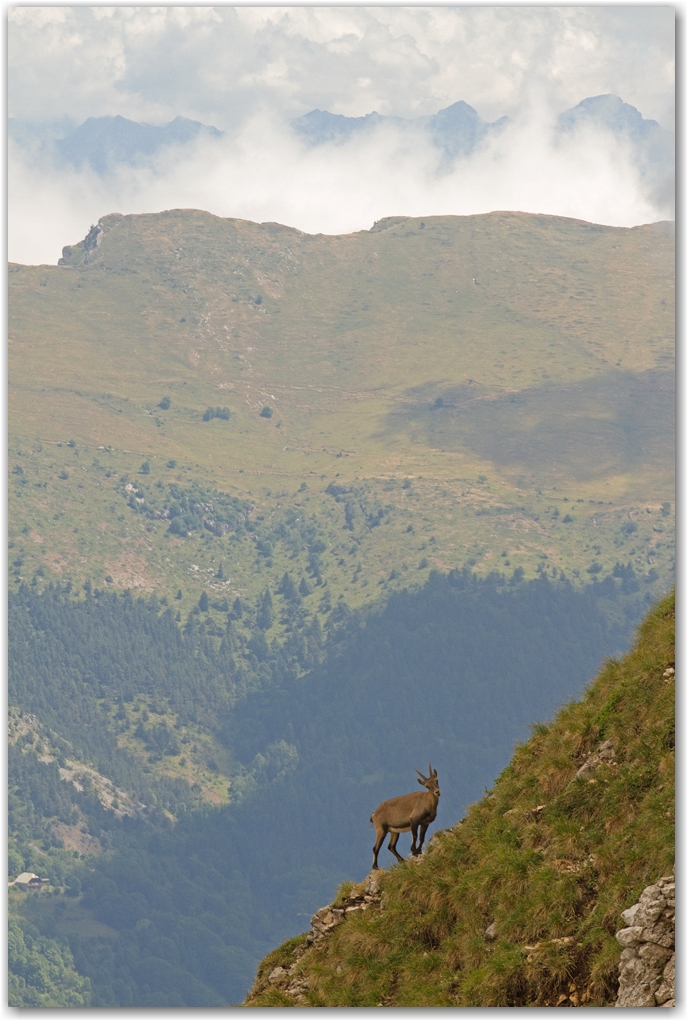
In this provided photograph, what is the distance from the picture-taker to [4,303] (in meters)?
26.4

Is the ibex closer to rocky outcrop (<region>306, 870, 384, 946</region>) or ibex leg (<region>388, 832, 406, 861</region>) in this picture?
ibex leg (<region>388, 832, 406, 861</region>)

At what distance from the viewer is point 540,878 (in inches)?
957

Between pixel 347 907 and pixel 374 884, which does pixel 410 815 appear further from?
pixel 347 907

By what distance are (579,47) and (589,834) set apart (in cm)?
1719

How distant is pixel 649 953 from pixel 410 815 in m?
9.96

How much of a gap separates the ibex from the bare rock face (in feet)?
29.9

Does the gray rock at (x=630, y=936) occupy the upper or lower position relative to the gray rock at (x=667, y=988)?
upper

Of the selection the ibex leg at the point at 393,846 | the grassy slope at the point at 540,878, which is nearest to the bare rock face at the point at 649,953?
the grassy slope at the point at 540,878

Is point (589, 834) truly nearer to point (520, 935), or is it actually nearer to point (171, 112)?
point (520, 935)

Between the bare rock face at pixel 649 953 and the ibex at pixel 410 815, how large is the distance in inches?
359

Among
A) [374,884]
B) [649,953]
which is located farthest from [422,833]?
[649,953]

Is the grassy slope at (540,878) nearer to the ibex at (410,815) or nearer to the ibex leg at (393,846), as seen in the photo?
the ibex at (410,815)

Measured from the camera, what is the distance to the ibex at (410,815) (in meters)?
29.2

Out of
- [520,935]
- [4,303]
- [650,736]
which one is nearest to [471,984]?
[520,935]
